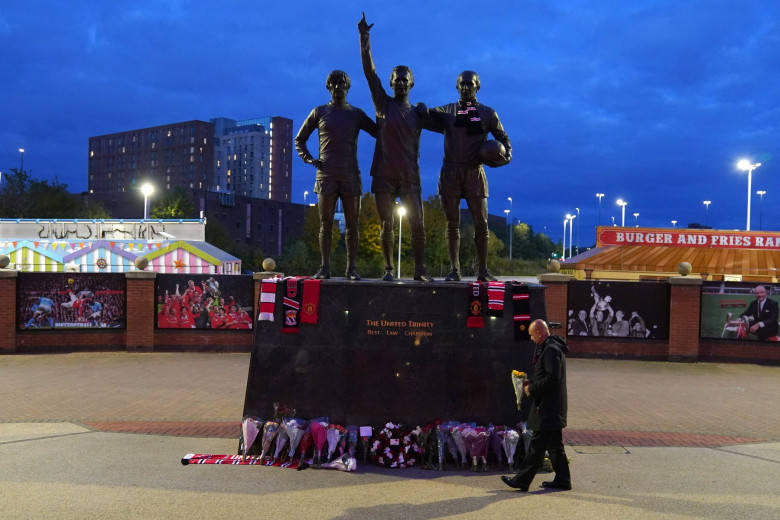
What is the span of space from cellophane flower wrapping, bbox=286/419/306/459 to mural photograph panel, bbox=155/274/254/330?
29.1 ft

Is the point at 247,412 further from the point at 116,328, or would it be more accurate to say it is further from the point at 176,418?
the point at 116,328

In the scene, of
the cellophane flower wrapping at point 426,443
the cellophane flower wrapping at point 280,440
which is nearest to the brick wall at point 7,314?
the cellophane flower wrapping at point 280,440

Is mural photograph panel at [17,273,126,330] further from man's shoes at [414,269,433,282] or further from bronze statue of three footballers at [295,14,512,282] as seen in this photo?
man's shoes at [414,269,433,282]

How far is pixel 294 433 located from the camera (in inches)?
263

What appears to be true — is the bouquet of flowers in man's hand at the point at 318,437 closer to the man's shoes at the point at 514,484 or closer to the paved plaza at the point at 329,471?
the paved plaza at the point at 329,471

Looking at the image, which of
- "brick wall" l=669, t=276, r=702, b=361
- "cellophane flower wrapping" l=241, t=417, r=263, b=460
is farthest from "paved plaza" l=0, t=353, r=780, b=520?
"brick wall" l=669, t=276, r=702, b=361

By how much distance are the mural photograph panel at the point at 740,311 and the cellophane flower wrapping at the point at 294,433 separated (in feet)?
39.6

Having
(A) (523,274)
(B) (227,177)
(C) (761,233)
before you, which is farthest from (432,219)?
(B) (227,177)

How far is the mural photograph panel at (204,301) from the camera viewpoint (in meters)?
15.1

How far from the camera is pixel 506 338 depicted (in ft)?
23.0

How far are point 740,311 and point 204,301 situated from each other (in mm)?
13499

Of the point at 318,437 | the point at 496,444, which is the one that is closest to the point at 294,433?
Result: the point at 318,437

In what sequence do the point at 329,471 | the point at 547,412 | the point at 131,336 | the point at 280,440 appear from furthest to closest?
the point at 131,336
the point at 280,440
the point at 329,471
the point at 547,412

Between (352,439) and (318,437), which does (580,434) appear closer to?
(352,439)
